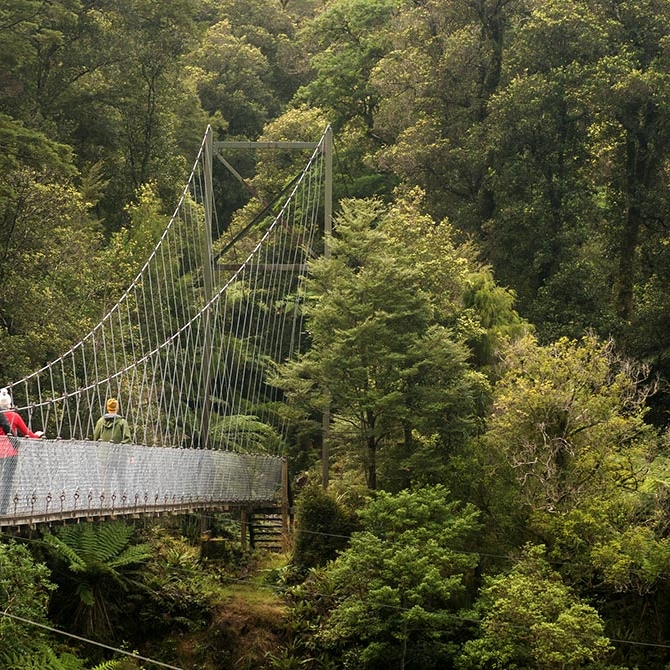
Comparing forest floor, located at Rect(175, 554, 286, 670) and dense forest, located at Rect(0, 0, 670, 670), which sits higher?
dense forest, located at Rect(0, 0, 670, 670)

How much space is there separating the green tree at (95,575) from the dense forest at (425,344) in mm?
47

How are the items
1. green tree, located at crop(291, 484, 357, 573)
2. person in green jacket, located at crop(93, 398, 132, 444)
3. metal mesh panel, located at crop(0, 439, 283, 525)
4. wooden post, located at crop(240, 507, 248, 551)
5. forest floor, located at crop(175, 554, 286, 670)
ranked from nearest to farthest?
metal mesh panel, located at crop(0, 439, 283, 525)
person in green jacket, located at crop(93, 398, 132, 444)
forest floor, located at crop(175, 554, 286, 670)
green tree, located at crop(291, 484, 357, 573)
wooden post, located at crop(240, 507, 248, 551)

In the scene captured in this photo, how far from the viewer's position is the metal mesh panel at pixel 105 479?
1217cm

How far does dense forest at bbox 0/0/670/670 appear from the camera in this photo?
18.5 meters

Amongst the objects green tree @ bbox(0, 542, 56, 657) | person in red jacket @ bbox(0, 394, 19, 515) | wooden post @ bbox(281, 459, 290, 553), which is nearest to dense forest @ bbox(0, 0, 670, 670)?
green tree @ bbox(0, 542, 56, 657)

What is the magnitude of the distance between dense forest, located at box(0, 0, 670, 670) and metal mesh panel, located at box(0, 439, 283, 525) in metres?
1.89

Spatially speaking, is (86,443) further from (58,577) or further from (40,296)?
(40,296)

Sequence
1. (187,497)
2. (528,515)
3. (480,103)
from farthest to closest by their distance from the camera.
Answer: (480,103) < (528,515) < (187,497)

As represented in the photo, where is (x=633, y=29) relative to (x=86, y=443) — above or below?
above

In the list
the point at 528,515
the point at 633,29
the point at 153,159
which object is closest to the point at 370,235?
the point at 528,515

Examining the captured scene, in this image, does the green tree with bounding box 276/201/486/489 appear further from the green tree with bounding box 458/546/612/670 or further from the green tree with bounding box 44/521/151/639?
the green tree with bounding box 44/521/151/639

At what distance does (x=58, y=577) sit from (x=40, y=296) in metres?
5.00

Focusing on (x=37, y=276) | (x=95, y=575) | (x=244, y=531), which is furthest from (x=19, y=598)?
(x=37, y=276)

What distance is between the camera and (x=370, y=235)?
75.5 feet
